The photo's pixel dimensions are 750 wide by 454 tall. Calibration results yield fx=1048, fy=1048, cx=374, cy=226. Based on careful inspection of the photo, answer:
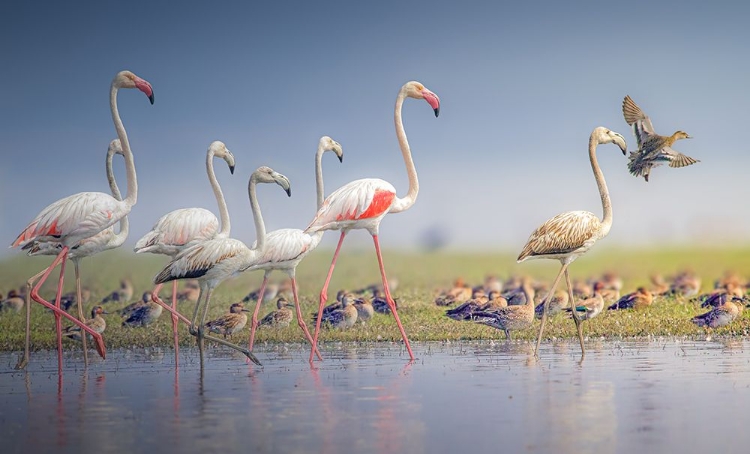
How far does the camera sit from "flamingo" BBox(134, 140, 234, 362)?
1603 centimetres

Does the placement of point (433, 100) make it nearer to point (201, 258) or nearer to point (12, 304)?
point (201, 258)

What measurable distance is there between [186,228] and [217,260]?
2.10 m

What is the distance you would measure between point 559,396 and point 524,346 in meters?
5.51

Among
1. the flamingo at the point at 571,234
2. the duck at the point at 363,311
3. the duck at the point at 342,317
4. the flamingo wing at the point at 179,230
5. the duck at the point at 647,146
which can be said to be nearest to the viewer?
the flamingo at the point at 571,234

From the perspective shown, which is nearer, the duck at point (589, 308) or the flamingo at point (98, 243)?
the flamingo at point (98, 243)

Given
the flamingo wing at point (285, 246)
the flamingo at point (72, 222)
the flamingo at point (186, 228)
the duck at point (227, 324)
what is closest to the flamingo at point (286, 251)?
the flamingo wing at point (285, 246)

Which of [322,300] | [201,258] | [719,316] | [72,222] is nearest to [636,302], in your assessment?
[719,316]

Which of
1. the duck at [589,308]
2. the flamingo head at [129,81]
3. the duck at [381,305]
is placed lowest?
the duck at [589,308]

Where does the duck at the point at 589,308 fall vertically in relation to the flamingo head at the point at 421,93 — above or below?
below

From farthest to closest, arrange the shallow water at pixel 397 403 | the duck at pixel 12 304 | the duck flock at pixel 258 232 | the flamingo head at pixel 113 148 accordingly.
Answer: the duck at pixel 12 304, the flamingo head at pixel 113 148, the duck flock at pixel 258 232, the shallow water at pixel 397 403

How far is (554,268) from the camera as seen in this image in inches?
1941

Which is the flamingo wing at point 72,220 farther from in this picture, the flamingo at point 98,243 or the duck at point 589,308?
the duck at point 589,308

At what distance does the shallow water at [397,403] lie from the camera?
906 cm

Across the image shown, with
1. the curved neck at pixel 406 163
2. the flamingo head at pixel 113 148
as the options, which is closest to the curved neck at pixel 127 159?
the flamingo head at pixel 113 148
